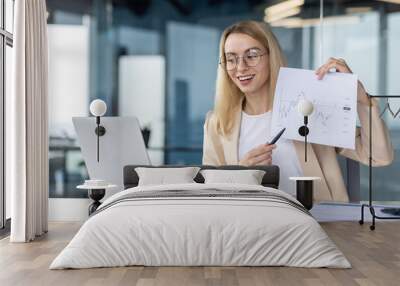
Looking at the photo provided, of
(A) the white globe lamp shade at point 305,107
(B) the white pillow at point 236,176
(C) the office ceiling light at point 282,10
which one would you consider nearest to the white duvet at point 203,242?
(B) the white pillow at point 236,176

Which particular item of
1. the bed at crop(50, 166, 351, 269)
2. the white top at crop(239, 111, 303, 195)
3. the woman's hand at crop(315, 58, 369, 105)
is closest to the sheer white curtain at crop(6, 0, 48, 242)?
the bed at crop(50, 166, 351, 269)

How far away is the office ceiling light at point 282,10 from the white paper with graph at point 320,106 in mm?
1217

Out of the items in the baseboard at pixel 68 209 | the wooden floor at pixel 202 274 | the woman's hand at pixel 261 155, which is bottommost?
the baseboard at pixel 68 209

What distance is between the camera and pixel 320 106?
610 cm

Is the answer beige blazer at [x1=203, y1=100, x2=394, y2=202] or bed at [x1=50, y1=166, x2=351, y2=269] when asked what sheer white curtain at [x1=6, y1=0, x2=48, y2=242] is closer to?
bed at [x1=50, y1=166, x2=351, y2=269]

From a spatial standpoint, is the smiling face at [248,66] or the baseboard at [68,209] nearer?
the smiling face at [248,66]

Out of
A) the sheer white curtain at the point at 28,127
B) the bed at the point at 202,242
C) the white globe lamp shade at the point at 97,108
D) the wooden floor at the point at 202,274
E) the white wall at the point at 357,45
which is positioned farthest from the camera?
the white wall at the point at 357,45

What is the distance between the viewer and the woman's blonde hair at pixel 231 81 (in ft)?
20.9

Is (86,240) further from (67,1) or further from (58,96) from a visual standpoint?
(67,1)

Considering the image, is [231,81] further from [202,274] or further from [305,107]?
[202,274]

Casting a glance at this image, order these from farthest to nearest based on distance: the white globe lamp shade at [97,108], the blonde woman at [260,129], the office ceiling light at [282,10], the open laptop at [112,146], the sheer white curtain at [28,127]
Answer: the office ceiling light at [282,10]
the blonde woman at [260,129]
the white globe lamp shade at [97,108]
the open laptop at [112,146]
the sheer white curtain at [28,127]

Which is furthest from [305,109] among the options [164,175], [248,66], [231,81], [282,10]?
[282,10]

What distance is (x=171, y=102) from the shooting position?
293 inches

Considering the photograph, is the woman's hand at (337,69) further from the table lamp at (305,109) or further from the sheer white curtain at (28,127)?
the sheer white curtain at (28,127)
